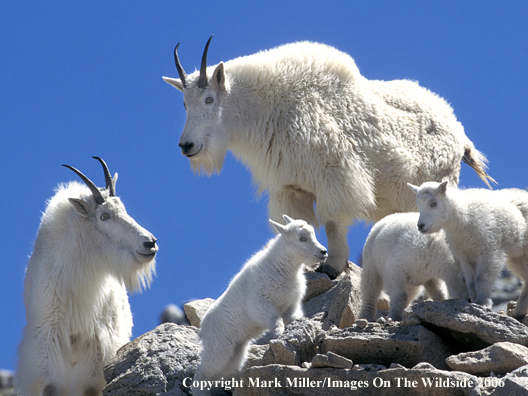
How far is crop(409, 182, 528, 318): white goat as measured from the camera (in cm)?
698

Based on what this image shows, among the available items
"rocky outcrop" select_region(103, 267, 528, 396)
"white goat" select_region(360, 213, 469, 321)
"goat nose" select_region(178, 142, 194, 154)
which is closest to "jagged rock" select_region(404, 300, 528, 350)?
"rocky outcrop" select_region(103, 267, 528, 396)

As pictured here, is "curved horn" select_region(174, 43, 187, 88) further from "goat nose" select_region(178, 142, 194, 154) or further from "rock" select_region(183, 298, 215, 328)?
"rock" select_region(183, 298, 215, 328)

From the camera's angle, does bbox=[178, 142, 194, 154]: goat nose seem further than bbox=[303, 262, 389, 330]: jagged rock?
Yes

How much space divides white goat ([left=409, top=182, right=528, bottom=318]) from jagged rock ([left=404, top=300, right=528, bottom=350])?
402 mm

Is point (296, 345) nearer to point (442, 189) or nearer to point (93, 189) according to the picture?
point (442, 189)

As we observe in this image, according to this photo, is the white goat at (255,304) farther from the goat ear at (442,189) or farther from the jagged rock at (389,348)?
the goat ear at (442,189)

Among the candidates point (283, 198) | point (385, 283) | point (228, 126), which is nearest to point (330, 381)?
point (385, 283)

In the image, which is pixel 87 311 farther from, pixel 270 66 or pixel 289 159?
pixel 270 66

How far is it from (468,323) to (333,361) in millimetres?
1275

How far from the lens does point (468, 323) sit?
632cm

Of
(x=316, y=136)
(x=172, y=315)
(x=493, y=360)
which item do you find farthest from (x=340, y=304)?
(x=172, y=315)

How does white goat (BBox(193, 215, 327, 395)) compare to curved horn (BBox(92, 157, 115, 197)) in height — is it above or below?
below

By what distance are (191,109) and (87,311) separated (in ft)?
10.3

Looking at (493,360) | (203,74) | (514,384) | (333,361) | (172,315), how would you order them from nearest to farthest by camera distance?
(514,384), (493,360), (333,361), (203,74), (172,315)
